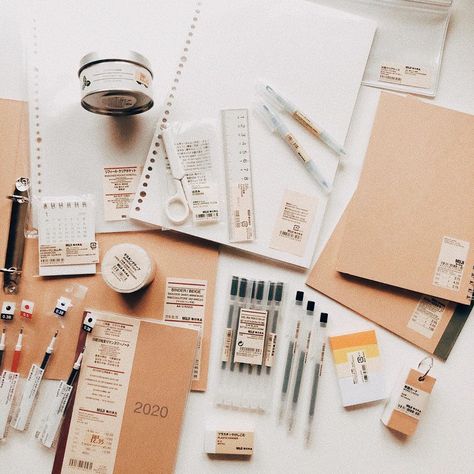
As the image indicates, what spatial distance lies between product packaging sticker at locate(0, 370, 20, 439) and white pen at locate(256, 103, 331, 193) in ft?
2.05

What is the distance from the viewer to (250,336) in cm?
89

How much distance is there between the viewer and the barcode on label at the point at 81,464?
87cm

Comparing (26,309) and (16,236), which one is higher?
(16,236)

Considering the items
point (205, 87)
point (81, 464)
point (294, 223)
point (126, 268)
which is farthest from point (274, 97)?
point (81, 464)

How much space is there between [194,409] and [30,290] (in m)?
0.36

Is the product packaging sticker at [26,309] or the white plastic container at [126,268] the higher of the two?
the white plastic container at [126,268]

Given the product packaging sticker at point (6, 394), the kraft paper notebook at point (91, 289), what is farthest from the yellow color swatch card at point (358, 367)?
the product packaging sticker at point (6, 394)

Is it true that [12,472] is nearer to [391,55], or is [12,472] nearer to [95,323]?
[95,323]

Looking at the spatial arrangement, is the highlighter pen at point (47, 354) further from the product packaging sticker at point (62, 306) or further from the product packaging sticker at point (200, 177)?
the product packaging sticker at point (200, 177)

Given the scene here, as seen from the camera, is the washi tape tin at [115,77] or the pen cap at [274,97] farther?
the pen cap at [274,97]

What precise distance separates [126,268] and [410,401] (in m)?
0.53

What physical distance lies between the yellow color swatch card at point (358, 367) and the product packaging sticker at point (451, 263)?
0.50ft

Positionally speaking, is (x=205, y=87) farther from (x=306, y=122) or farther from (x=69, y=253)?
(x=69, y=253)

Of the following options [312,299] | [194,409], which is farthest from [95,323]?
[312,299]
